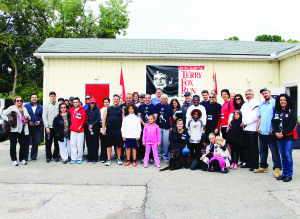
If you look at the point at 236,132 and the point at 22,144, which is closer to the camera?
the point at 236,132

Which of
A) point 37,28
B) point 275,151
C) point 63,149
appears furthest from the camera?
point 37,28

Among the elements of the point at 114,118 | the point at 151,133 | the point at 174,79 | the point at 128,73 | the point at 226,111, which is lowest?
the point at 151,133

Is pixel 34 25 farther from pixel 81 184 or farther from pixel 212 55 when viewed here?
pixel 81 184

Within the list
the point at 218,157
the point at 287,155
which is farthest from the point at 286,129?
the point at 218,157

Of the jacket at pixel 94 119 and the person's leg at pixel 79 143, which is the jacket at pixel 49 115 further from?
the jacket at pixel 94 119

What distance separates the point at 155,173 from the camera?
586cm

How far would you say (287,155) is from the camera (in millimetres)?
5180

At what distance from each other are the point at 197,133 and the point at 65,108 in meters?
3.71

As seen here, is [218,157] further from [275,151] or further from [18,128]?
[18,128]

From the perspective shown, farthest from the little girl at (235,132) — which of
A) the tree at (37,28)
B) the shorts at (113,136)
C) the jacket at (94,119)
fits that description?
the tree at (37,28)

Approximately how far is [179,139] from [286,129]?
256 centimetres

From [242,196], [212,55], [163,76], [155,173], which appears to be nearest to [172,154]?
[155,173]

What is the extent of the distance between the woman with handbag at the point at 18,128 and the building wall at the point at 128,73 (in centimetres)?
373

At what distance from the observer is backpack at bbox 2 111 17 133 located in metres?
6.57
